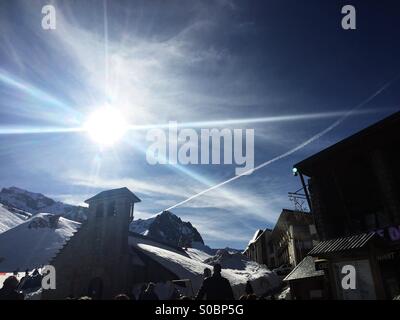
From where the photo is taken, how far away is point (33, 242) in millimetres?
62156

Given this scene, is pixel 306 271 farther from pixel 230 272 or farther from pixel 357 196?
pixel 230 272

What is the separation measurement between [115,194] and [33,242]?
4588 centimetres

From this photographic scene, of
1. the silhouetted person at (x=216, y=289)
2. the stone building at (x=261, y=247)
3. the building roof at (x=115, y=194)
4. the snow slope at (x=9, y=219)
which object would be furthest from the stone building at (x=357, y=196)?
the snow slope at (x=9, y=219)

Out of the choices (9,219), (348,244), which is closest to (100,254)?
(348,244)

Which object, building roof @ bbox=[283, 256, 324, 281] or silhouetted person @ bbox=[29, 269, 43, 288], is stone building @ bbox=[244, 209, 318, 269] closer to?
building roof @ bbox=[283, 256, 324, 281]

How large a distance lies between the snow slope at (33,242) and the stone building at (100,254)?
28204 mm

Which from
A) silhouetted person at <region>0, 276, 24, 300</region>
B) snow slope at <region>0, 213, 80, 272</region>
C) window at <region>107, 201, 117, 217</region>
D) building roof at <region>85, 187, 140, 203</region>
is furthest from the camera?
snow slope at <region>0, 213, 80, 272</region>

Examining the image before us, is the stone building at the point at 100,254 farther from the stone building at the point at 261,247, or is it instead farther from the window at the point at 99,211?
the stone building at the point at 261,247

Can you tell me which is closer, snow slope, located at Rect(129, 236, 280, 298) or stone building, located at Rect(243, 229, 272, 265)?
snow slope, located at Rect(129, 236, 280, 298)

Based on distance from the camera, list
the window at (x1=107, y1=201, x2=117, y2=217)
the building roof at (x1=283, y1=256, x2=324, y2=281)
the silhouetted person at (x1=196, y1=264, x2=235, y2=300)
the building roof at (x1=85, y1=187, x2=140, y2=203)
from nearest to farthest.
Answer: the silhouetted person at (x1=196, y1=264, x2=235, y2=300) < the building roof at (x1=283, y1=256, x2=324, y2=281) < the building roof at (x1=85, y1=187, x2=140, y2=203) < the window at (x1=107, y1=201, x2=117, y2=217)

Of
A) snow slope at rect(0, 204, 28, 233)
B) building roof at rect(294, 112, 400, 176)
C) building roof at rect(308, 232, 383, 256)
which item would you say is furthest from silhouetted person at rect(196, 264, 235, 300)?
snow slope at rect(0, 204, 28, 233)

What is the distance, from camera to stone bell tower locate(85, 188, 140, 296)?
24562mm
